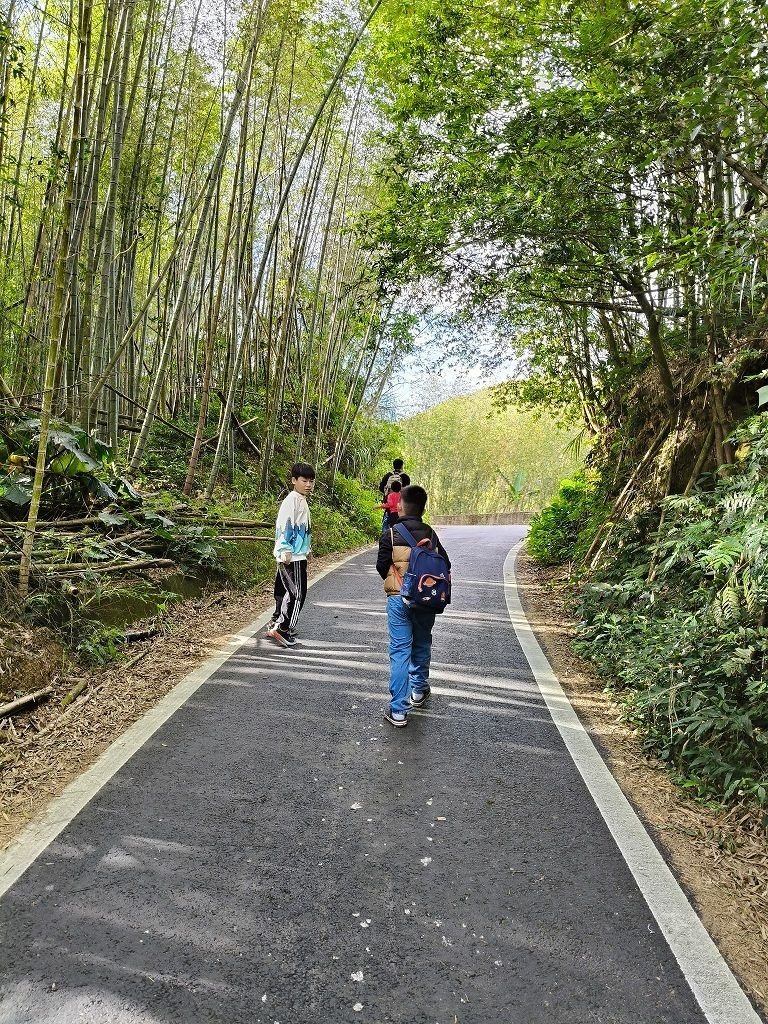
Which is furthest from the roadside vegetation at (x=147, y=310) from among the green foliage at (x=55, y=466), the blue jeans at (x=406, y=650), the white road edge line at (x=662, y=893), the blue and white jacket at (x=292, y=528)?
the white road edge line at (x=662, y=893)

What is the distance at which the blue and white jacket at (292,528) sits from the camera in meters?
5.20

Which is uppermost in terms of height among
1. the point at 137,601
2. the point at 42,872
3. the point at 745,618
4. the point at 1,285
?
the point at 1,285

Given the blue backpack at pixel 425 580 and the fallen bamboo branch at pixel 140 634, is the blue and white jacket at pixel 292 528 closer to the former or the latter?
the fallen bamboo branch at pixel 140 634

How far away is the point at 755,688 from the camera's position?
3145 mm

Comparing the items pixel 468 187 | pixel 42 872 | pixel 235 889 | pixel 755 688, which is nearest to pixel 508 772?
pixel 755 688

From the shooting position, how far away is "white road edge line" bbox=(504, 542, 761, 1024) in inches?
75.0

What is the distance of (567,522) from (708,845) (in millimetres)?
7907

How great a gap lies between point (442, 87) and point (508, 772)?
529 cm

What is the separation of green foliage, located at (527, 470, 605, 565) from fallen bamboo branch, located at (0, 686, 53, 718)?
671 centimetres

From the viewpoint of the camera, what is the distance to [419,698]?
415 centimetres

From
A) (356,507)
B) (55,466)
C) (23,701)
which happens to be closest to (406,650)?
(23,701)

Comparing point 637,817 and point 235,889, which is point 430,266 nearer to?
point 637,817

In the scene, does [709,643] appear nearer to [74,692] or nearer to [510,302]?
[74,692]

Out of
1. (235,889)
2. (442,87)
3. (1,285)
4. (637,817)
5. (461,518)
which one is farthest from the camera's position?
(461,518)
